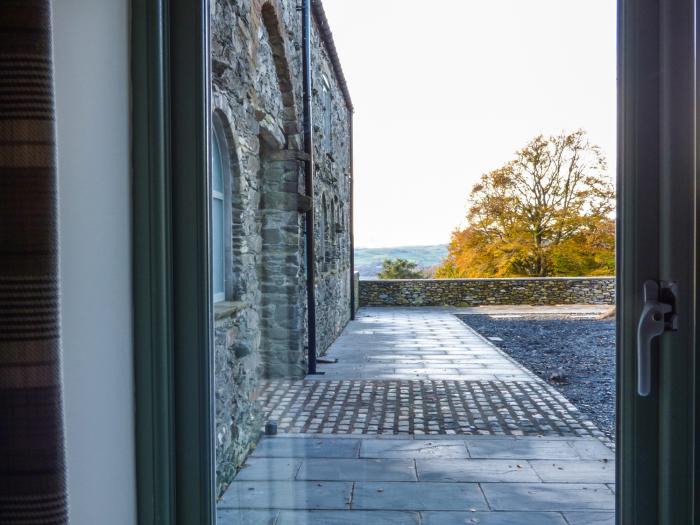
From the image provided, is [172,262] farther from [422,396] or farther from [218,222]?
[422,396]

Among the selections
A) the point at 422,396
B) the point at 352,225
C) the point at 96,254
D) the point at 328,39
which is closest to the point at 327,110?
the point at 328,39

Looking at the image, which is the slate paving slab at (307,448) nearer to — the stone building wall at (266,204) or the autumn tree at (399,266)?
the stone building wall at (266,204)

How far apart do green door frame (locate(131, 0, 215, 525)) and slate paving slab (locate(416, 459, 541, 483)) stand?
2.12 m

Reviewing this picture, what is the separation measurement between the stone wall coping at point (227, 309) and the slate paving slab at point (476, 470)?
129 centimetres

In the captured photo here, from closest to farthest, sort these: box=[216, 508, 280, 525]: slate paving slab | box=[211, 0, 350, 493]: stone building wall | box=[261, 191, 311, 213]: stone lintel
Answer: box=[216, 508, 280, 525]: slate paving slab → box=[211, 0, 350, 493]: stone building wall → box=[261, 191, 311, 213]: stone lintel

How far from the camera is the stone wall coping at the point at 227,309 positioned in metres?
2.95

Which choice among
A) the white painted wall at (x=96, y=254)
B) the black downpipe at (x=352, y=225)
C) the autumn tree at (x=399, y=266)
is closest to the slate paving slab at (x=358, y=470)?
the white painted wall at (x=96, y=254)

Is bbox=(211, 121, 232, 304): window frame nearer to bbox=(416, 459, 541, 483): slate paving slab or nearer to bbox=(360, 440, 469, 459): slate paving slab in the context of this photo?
bbox=(360, 440, 469, 459): slate paving slab

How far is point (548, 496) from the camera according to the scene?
2.73 meters

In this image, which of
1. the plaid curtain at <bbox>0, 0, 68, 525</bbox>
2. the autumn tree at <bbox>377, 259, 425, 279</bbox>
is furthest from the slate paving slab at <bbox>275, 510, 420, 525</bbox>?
the autumn tree at <bbox>377, 259, 425, 279</bbox>

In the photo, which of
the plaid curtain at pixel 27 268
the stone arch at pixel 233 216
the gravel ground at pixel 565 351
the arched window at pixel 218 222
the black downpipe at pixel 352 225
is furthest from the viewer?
the black downpipe at pixel 352 225

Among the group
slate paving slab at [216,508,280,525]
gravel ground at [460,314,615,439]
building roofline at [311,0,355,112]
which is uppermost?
building roofline at [311,0,355,112]

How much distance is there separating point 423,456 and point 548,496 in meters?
0.81

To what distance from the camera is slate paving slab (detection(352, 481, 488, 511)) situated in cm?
264
